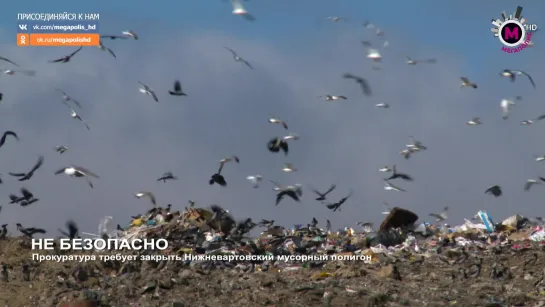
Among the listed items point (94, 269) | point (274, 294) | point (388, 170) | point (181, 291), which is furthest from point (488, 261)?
point (94, 269)

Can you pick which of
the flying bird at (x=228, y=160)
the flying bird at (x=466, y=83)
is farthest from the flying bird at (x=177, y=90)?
the flying bird at (x=466, y=83)

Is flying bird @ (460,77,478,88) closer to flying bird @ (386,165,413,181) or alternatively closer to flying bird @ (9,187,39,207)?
flying bird @ (386,165,413,181)

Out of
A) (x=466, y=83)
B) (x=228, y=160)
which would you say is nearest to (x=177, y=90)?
(x=228, y=160)

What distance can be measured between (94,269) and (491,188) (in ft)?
27.7

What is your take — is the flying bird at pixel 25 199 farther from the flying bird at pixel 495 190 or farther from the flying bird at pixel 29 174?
the flying bird at pixel 495 190

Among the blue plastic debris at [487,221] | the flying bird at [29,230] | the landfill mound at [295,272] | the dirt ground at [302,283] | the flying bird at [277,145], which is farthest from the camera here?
the blue plastic debris at [487,221]

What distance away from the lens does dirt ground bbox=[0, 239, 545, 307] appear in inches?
340

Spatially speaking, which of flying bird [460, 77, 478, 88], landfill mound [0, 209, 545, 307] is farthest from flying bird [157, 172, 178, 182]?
flying bird [460, 77, 478, 88]

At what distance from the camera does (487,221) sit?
47.8ft

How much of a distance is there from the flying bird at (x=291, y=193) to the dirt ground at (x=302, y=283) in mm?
1428

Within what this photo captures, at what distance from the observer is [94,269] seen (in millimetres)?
10594

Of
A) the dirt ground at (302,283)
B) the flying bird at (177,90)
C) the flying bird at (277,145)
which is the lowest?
the dirt ground at (302,283)

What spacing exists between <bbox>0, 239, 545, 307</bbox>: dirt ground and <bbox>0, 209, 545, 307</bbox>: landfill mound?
16 mm

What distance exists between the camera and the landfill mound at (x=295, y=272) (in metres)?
8.78
